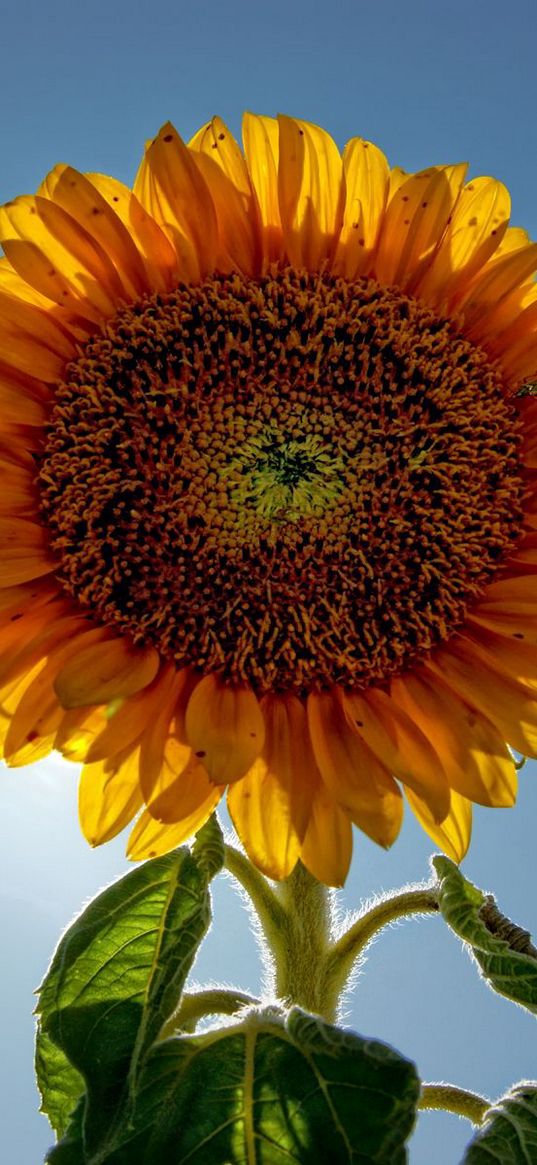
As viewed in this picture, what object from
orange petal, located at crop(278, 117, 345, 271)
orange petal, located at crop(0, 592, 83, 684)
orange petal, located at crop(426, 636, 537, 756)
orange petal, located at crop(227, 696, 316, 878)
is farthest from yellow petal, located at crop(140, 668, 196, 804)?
orange petal, located at crop(278, 117, 345, 271)

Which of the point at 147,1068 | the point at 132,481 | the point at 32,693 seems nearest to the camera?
the point at 147,1068

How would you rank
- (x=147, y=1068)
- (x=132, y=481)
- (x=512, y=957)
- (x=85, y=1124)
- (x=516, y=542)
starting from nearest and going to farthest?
(x=85, y=1124), (x=147, y=1068), (x=512, y=957), (x=132, y=481), (x=516, y=542)

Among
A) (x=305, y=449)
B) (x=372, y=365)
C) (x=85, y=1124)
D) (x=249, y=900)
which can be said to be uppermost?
(x=372, y=365)

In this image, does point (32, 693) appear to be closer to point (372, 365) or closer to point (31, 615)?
point (31, 615)

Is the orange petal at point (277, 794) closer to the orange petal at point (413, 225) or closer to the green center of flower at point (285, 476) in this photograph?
the green center of flower at point (285, 476)

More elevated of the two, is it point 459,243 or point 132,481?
point 459,243

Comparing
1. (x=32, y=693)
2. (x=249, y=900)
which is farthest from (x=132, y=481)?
(x=249, y=900)

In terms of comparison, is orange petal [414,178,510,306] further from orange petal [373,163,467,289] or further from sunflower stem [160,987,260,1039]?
sunflower stem [160,987,260,1039]
